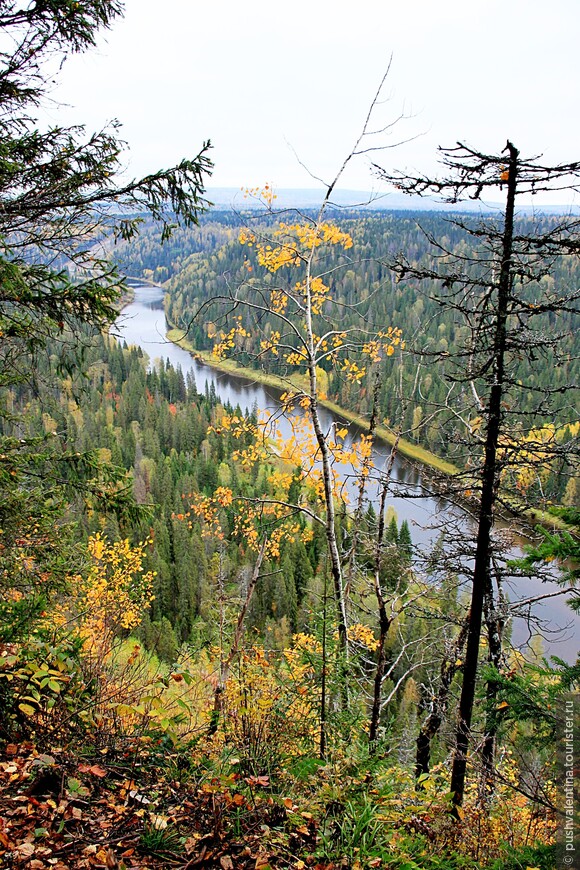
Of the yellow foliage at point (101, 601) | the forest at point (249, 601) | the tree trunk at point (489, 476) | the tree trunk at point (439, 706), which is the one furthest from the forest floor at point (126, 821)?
the tree trunk at point (439, 706)

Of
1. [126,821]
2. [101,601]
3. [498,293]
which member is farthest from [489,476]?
[101,601]

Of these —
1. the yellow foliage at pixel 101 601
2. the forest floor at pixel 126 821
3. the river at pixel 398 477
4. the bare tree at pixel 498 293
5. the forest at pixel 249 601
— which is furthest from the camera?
the river at pixel 398 477

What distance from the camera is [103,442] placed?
189 ft

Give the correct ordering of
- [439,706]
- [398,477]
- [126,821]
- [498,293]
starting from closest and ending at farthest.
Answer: [126,821]
[498,293]
[439,706]
[398,477]

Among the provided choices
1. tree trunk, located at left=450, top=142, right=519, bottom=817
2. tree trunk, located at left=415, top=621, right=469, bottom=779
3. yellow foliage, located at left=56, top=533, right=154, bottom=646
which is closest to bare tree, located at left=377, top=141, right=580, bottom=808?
tree trunk, located at left=450, top=142, right=519, bottom=817

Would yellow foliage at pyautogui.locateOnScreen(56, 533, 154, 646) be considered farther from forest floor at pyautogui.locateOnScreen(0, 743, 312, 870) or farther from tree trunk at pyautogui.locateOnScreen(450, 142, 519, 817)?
tree trunk at pyautogui.locateOnScreen(450, 142, 519, 817)

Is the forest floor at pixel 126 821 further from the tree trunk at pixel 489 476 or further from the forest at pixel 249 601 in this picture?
the tree trunk at pixel 489 476

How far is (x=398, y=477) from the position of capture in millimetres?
35438

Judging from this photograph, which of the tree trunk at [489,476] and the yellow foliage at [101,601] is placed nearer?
the tree trunk at [489,476]

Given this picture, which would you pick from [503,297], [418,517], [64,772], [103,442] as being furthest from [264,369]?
[103,442]

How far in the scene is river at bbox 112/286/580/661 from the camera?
244 inches

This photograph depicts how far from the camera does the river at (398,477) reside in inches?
244

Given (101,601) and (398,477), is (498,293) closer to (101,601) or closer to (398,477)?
(101,601)

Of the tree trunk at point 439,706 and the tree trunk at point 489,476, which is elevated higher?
the tree trunk at point 489,476
